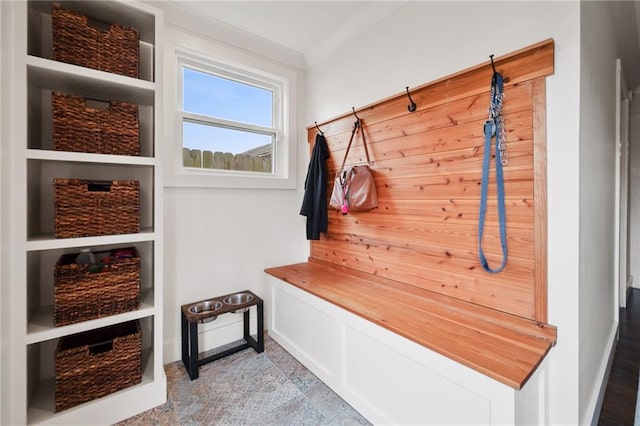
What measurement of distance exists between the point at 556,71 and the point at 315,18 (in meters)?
1.64

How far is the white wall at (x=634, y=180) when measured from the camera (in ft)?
11.0

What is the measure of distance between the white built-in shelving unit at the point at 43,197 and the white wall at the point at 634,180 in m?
4.99

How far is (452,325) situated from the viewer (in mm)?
1347

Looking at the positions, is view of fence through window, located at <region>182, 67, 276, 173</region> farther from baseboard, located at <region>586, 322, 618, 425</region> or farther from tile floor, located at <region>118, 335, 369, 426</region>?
baseboard, located at <region>586, 322, 618, 425</region>

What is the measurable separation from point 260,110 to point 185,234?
4.24 ft

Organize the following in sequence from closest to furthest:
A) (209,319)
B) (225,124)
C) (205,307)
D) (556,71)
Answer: (556,71) → (209,319) → (205,307) → (225,124)

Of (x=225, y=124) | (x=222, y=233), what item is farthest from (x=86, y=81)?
(x=222, y=233)

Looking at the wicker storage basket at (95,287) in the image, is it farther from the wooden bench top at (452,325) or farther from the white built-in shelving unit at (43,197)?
the wooden bench top at (452,325)

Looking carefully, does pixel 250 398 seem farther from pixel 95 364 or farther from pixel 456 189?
pixel 456 189

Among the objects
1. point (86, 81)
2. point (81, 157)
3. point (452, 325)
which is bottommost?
point (452, 325)

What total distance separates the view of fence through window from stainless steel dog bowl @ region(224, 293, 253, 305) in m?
1.06

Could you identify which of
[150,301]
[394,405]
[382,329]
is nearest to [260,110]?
[150,301]

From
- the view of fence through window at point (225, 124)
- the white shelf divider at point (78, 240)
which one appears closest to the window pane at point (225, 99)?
the view of fence through window at point (225, 124)

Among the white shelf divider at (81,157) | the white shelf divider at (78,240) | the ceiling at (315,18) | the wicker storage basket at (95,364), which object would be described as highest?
the ceiling at (315,18)
